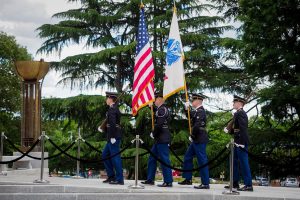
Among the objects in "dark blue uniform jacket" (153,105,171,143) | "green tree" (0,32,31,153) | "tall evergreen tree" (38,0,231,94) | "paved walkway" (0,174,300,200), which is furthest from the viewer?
"green tree" (0,32,31,153)

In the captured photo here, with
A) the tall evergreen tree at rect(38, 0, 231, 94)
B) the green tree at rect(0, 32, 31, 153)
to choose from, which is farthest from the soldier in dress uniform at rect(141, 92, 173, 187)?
the green tree at rect(0, 32, 31, 153)

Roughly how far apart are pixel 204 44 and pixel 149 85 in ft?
36.2

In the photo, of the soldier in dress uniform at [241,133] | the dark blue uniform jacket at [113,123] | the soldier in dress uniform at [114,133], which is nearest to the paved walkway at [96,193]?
the soldier in dress uniform at [241,133]

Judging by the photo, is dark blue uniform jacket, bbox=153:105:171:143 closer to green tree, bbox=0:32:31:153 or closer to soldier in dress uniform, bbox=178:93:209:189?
soldier in dress uniform, bbox=178:93:209:189

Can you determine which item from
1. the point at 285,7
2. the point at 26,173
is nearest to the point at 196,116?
the point at 26,173

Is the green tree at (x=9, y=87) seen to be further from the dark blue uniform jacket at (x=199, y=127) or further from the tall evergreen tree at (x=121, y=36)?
the dark blue uniform jacket at (x=199, y=127)

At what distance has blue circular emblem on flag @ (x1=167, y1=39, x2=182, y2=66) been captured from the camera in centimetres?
1135

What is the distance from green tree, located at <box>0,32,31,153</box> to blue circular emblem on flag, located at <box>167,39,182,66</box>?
22466 millimetres

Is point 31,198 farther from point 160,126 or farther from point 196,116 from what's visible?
point 196,116

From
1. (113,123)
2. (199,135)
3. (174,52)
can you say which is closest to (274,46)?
(174,52)

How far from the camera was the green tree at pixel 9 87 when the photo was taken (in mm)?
32844

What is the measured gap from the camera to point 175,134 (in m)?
20.4

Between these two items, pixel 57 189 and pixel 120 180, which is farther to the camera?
pixel 120 180

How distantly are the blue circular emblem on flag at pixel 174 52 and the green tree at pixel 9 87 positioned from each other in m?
22.5
